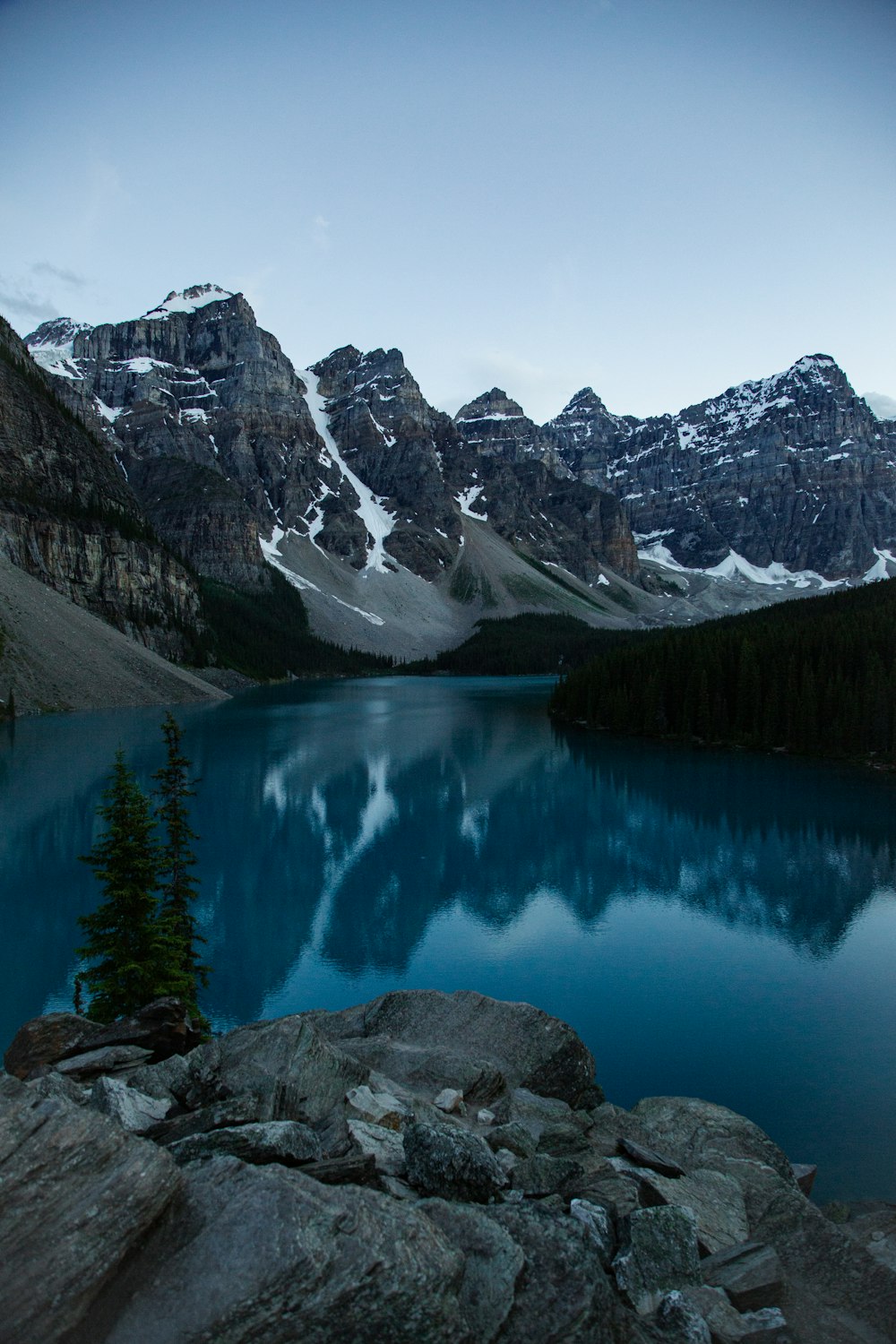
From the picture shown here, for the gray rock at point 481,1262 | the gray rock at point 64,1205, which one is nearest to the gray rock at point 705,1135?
the gray rock at point 481,1262

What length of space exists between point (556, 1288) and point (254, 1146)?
2493 millimetres

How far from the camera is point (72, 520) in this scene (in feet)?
336

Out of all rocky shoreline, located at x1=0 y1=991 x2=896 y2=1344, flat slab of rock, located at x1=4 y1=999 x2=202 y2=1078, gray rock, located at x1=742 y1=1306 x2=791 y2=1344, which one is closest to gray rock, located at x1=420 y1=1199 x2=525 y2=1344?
rocky shoreline, located at x1=0 y1=991 x2=896 y2=1344

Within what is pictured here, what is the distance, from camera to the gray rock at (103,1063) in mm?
8750

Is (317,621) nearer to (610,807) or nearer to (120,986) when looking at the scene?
(610,807)

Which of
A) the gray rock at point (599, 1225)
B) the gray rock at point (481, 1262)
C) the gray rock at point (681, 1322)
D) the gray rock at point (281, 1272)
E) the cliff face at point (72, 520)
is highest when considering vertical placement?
the cliff face at point (72, 520)

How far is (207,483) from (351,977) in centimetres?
19482

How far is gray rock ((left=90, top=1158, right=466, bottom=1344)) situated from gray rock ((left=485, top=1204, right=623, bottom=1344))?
0.64 meters

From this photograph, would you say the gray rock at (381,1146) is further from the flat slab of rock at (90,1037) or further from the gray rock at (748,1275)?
the flat slab of rock at (90,1037)

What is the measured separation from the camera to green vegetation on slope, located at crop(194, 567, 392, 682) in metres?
136

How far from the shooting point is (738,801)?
40469 mm

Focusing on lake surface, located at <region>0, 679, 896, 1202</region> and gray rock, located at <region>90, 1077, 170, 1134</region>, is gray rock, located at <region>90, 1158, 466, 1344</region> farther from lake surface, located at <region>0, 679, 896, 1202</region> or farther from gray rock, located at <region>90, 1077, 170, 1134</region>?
lake surface, located at <region>0, 679, 896, 1202</region>

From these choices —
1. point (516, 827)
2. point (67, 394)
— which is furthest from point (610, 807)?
point (67, 394)

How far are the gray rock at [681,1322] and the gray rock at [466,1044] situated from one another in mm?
4505
